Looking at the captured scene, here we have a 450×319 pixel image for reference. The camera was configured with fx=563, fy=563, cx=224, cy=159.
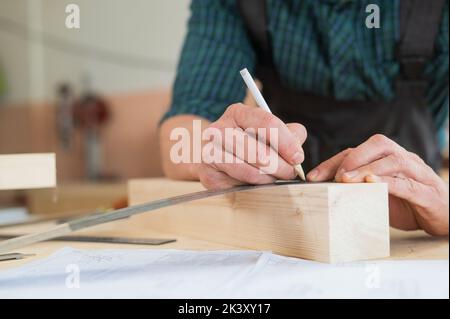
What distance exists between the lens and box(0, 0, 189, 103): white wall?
1.99 meters

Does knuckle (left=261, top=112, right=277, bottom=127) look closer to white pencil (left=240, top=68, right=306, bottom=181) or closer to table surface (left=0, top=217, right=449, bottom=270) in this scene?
white pencil (left=240, top=68, right=306, bottom=181)

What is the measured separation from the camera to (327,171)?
44 cm

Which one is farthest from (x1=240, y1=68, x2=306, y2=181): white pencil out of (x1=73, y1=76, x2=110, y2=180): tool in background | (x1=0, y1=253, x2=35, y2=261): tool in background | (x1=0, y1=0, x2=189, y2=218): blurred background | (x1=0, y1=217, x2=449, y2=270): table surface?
(x1=73, y1=76, x2=110, y2=180): tool in background

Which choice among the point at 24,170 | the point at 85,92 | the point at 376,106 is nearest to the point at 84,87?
the point at 85,92

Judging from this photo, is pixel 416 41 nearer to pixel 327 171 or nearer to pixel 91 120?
pixel 327 171

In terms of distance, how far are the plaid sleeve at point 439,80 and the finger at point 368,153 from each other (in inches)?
7.6

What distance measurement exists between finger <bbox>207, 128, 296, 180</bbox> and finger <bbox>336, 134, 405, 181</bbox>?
0.04m

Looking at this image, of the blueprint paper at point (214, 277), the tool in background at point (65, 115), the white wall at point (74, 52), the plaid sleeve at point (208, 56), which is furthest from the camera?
the tool in background at point (65, 115)

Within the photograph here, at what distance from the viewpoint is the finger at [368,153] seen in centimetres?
43

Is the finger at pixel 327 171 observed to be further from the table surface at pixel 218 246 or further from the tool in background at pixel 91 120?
the tool in background at pixel 91 120

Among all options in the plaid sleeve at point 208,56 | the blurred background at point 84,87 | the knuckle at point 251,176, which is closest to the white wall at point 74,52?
the blurred background at point 84,87

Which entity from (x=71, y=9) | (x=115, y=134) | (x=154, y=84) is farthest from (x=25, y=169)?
(x=115, y=134)

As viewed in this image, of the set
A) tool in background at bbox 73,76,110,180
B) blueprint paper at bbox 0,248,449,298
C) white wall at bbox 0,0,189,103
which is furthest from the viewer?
tool in background at bbox 73,76,110,180
